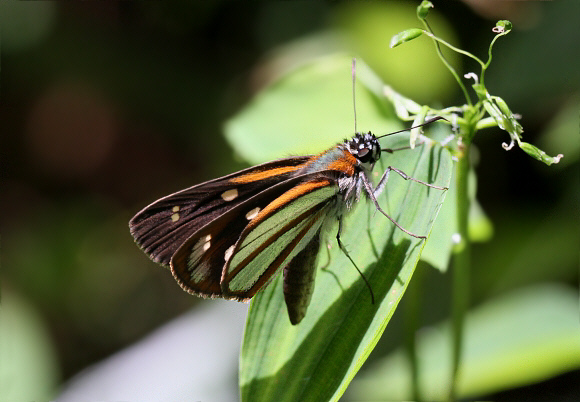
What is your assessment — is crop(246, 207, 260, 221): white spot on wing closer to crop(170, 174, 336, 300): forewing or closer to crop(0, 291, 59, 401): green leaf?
crop(170, 174, 336, 300): forewing

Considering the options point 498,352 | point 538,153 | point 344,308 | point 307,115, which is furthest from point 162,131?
point 538,153

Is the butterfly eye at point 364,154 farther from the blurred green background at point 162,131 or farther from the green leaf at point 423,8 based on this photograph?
the blurred green background at point 162,131

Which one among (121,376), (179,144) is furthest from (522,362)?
(179,144)

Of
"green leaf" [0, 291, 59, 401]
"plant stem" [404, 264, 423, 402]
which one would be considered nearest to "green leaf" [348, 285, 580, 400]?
"plant stem" [404, 264, 423, 402]

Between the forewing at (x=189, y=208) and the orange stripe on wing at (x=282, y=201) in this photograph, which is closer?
the orange stripe on wing at (x=282, y=201)

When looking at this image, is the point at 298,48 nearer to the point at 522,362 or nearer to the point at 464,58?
the point at 464,58

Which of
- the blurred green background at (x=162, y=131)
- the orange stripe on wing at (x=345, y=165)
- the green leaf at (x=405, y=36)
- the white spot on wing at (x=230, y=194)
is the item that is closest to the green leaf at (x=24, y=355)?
the blurred green background at (x=162, y=131)

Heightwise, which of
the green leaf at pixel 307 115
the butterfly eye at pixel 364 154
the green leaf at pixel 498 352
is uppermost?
the green leaf at pixel 307 115

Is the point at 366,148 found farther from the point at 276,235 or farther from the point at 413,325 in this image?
the point at 413,325
